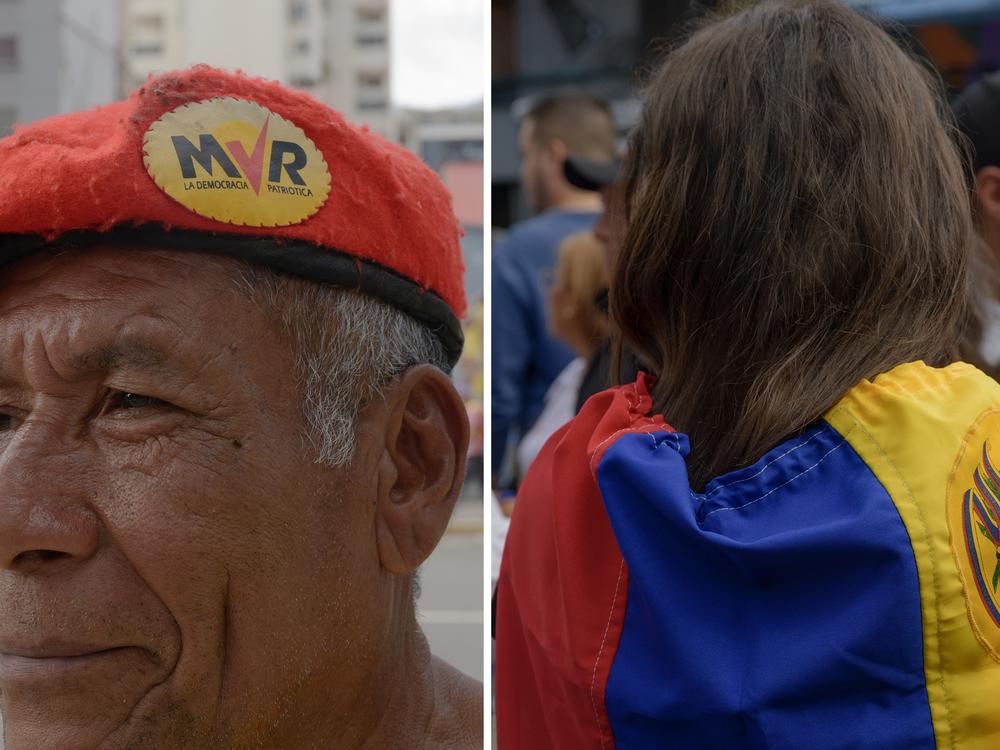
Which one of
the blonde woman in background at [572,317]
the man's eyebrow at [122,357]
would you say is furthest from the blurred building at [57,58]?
the man's eyebrow at [122,357]

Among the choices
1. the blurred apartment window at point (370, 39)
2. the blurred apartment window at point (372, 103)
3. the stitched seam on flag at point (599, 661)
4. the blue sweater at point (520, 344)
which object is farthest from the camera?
the blue sweater at point (520, 344)

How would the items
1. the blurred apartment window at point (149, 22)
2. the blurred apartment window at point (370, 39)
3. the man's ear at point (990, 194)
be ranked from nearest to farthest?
1. the man's ear at point (990, 194)
2. the blurred apartment window at point (149, 22)
3. the blurred apartment window at point (370, 39)

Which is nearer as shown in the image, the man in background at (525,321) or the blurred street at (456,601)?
the blurred street at (456,601)

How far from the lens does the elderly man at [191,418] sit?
4.75 feet

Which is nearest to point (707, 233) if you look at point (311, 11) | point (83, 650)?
point (83, 650)

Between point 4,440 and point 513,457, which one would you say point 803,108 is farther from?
point 513,457

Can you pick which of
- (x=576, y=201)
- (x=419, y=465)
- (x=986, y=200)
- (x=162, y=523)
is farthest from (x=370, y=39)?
(x=162, y=523)

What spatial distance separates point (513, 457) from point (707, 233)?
2.75 meters

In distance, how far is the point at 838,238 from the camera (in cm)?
148

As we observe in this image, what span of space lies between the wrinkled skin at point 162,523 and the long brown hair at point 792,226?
52 centimetres

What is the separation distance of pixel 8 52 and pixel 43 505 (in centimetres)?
233

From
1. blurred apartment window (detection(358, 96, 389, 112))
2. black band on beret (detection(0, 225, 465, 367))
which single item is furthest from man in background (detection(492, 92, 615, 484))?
black band on beret (detection(0, 225, 465, 367))

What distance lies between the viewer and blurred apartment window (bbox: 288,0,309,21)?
2927 mm

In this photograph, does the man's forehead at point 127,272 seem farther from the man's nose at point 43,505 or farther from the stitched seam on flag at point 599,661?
the stitched seam on flag at point 599,661
